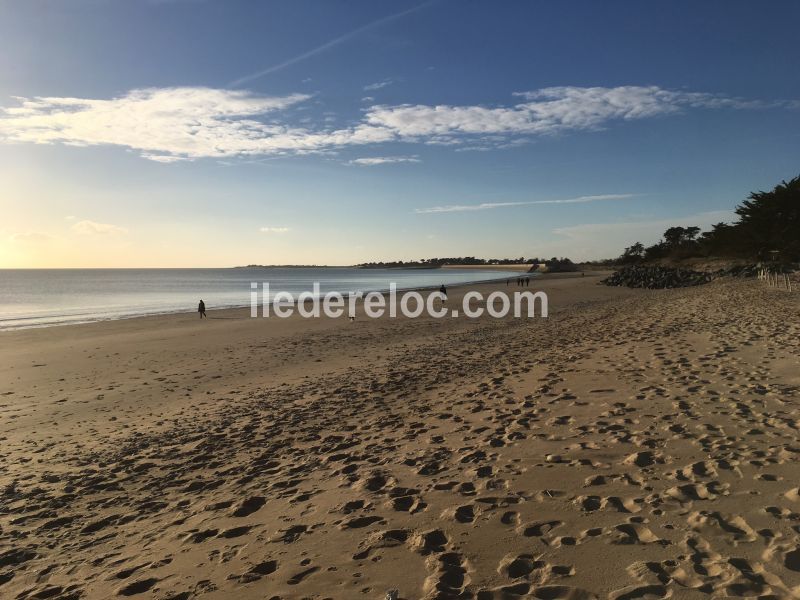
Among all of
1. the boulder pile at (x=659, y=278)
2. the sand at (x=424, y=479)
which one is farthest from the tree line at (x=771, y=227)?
the sand at (x=424, y=479)

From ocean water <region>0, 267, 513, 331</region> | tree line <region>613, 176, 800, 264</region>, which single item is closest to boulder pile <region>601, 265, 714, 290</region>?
tree line <region>613, 176, 800, 264</region>

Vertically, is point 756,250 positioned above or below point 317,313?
above

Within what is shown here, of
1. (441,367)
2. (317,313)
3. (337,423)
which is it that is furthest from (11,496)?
(317,313)

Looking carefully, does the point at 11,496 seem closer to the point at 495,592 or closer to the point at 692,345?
the point at 495,592

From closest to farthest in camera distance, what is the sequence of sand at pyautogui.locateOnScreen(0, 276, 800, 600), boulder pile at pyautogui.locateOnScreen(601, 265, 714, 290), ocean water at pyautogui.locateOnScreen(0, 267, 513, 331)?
sand at pyautogui.locateOnScreen(0, 276, 800, 600) < ocean water at pyautogui.locateOnScreen(0, 267, 513, 331) < boulder pile at pyautogui.locateOnScreen(601, 265, 714, 290)

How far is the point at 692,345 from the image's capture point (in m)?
11.2

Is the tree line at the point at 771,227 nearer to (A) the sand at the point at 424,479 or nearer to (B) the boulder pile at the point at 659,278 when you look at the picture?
(B) the boulder pile at the point at 659,278

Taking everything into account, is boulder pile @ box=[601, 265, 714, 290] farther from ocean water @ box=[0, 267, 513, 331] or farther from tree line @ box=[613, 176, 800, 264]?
ocean water @ box=[0, 267, 513, 331]

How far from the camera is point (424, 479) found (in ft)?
17.5

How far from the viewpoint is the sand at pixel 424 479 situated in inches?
141

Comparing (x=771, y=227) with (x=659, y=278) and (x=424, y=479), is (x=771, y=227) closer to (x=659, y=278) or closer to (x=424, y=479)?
(x=659, y=278)

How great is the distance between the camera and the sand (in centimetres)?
359

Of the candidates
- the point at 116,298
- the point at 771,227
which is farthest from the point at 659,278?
the point at 116,298

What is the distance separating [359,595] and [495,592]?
932 mm
